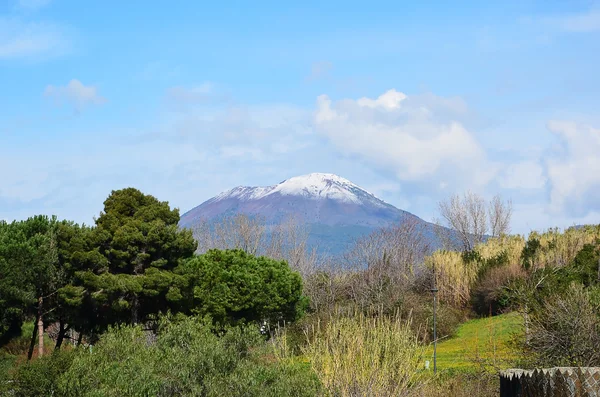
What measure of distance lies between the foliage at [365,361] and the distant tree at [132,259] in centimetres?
2137

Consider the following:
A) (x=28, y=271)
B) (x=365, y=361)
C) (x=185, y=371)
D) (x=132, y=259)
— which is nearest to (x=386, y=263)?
(x=132, y=259)

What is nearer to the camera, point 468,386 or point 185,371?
point 185,371

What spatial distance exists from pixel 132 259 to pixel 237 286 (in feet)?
18.5

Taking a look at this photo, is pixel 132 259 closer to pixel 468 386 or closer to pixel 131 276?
pixel 131 276

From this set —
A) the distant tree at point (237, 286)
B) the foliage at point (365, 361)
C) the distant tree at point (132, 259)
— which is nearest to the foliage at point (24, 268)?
the distant tree at point (132, 259)

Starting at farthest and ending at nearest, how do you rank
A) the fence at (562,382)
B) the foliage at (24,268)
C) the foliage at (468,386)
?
the foliage at (24,268)
the foliage at (468,386)
the fence at (562,382)

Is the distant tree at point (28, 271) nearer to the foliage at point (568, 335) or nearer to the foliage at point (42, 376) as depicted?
the foliage at point (42, 376)

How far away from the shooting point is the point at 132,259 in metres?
39.6

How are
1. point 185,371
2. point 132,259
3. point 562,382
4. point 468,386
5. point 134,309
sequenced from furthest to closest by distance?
point 132,259, point 134,309, point 468,386, point 185,371, point 562,382

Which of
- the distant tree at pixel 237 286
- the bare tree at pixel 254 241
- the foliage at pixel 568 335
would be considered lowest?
the foliage at pixel 568 335

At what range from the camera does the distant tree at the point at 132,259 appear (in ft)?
124

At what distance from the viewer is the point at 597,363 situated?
17062 mm

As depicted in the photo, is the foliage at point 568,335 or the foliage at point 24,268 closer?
the foliage at point 568,335

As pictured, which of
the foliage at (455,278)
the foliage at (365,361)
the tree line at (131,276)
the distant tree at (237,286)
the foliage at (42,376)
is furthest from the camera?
the foliage at (455,278)
